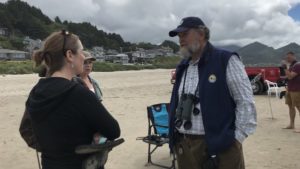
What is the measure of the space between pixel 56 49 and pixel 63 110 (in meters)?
0.33

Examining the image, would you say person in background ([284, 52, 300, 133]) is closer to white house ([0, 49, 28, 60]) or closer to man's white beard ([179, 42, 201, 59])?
man's white beard ([179, 42, 201, 59])

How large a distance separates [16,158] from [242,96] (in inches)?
191

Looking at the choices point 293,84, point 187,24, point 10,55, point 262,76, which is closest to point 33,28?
point 10,55

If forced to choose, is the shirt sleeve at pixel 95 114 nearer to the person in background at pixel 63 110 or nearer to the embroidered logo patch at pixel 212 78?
the person in background at pixel 63 110

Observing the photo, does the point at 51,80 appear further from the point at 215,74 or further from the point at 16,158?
the point at 16,158

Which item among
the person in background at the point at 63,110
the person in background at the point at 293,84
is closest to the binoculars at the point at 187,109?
the person in background at the point at 63,110

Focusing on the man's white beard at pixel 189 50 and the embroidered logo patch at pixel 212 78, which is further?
the man's white beard at pixel 189 50

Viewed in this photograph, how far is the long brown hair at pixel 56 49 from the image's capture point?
82.7 inches

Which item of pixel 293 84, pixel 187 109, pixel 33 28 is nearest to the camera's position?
pixel 187 109

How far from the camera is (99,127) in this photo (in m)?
2.07

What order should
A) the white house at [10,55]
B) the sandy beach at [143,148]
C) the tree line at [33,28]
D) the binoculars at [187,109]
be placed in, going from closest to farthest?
the binoculars at [187,109] < the sandy beach at [143,148] < the white house at [10,55] < the tree line at [33,28]

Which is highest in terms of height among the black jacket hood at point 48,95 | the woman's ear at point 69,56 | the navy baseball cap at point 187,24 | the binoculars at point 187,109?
the navy baseball cap at point 187,24

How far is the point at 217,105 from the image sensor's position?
2711 millimetres

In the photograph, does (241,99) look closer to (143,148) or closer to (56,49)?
(56,49)
